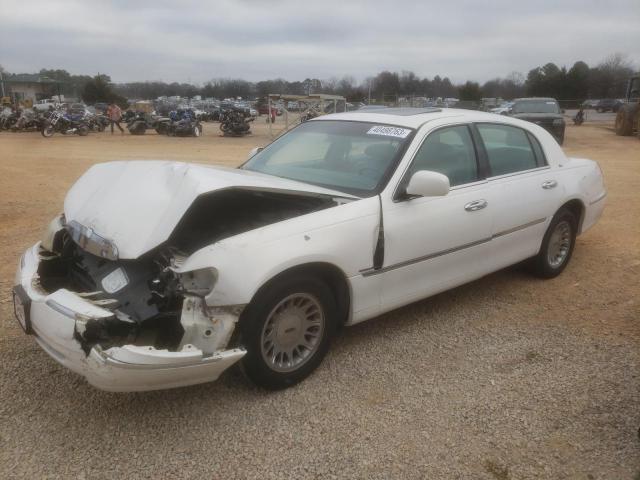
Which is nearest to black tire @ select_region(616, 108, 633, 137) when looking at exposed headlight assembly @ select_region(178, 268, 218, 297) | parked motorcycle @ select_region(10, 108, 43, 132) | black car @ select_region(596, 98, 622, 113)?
parked motorcycle @ select_region(10, 108, 43, 132)

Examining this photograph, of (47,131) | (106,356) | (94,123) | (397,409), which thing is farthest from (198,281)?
(94,123)

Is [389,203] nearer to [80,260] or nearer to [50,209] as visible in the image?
[80,260]

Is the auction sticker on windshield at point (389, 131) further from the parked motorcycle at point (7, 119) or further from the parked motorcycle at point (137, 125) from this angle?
the parked motorcycle at point (7, 119)

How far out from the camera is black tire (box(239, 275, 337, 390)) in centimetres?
294

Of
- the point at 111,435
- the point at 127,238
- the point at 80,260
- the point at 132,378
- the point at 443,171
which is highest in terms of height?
the point at 443,171

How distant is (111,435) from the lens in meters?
2.83

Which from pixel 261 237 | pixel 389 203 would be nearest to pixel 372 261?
pixel 389 203

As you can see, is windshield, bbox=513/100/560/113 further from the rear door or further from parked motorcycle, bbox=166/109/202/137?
the rear door

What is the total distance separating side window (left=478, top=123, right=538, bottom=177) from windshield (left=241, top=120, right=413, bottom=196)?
86 centimetres

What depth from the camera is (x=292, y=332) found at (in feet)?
10.6

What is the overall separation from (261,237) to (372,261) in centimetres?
82

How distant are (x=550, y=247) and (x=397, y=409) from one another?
276cm

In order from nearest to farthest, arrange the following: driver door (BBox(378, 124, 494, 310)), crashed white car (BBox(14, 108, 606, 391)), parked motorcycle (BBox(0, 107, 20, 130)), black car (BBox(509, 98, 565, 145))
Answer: crashed white car (BBox(14, 108, 606, 391)) → driver door (BBox(378, 124, 494, 310)) → black car (BBox(509, 98, 565, 145)) → parked motorcycle (BBox(0, 107, 20, 130))

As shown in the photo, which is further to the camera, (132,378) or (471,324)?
(471,324)
